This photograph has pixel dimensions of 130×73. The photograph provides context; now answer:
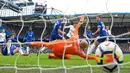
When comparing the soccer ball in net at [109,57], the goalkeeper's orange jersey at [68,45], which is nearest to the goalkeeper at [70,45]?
the goalkeeper's orange jersey at [68,45]

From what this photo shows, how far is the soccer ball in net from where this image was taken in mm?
3898

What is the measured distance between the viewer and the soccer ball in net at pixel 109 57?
3.90m

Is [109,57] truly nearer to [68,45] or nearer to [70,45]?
[68,45]

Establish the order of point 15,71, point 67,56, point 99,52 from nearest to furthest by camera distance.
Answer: point 99,52, point 15,71, point 67,56

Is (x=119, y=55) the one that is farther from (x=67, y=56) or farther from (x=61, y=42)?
(x=67, y=56)

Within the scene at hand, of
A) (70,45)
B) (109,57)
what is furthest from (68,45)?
(109,57)

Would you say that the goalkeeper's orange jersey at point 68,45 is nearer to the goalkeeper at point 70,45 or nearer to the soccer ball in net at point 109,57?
the goalkeeper at point 70,45

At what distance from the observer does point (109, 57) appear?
3980mm

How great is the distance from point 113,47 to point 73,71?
3.52 ft

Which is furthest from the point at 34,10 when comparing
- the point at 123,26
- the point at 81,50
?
the point at 123,26

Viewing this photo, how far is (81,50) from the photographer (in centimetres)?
722

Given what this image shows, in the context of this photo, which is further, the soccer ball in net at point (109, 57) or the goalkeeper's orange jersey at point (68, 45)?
the goalkeeper's orange jersey at point (68, 45)

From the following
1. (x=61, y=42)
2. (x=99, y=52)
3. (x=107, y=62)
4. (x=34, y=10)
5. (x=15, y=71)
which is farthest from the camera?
(x=34, y=10)

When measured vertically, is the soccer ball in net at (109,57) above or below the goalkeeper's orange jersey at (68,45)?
above
